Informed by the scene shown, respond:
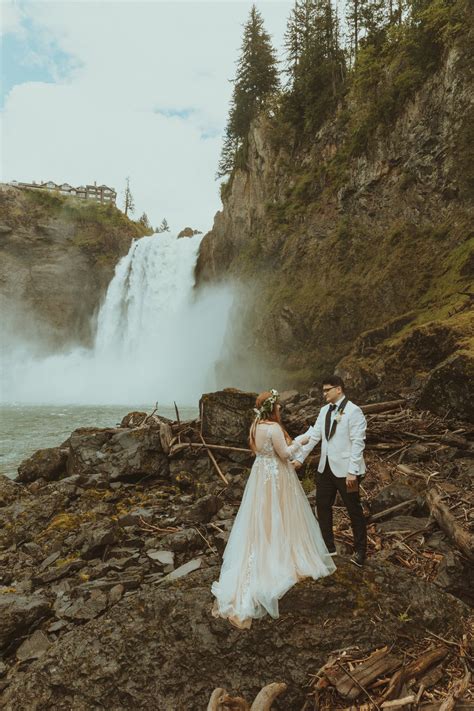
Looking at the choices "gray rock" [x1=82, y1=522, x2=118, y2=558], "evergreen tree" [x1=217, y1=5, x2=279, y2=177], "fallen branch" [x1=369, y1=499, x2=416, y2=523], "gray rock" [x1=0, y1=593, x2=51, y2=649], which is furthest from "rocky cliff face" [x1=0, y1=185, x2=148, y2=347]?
"fallen branch" [x1=369, y1=499, x2=416, y2=523]

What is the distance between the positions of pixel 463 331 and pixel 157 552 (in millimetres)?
9338

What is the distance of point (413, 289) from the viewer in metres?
19.0

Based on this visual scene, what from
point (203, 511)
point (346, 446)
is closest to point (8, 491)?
point (203, 511)

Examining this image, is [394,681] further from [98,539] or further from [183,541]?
[98,539]

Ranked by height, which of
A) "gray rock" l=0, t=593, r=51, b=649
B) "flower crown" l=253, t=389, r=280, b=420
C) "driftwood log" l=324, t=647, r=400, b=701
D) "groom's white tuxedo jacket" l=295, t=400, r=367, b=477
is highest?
"flower crown" l=253, t=389, r=280, b=420

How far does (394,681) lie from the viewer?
320 cm

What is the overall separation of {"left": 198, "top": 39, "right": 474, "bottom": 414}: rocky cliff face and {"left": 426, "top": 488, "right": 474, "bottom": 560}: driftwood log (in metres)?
4.43

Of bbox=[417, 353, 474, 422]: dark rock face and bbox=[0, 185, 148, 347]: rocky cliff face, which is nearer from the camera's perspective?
bbox=[417, 353, 474, 422]: dark rock face

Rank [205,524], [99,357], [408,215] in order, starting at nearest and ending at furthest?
1. [205,524]
2. [408,215]
3. [99,357]

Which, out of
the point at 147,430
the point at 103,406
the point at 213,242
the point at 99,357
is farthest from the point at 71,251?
the point at 147,430

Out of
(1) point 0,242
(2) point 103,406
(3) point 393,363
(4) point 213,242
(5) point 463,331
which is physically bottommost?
(2) point 103,406

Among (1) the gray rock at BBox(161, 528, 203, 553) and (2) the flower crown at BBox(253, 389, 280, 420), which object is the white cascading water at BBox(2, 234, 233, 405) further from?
(2) the flower crown at BBox(253, 389, 280, 420)

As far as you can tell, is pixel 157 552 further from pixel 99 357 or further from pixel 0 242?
pixel 0 242

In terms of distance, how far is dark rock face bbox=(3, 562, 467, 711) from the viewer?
3.39m
